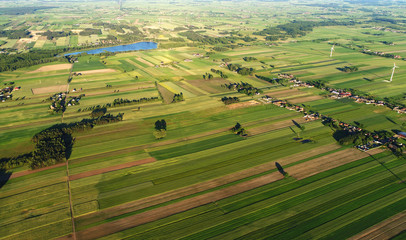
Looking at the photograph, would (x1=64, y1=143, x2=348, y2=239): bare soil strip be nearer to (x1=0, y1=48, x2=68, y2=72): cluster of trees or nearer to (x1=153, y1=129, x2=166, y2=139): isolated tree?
(x1=153, y1=129, x2=166, y2=139): isolated tree

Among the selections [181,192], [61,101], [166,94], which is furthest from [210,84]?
[181,192]

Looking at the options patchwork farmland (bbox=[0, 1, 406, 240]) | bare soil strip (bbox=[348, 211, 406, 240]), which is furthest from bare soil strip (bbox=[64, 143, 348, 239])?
bare soil strip (bbox=[348, 211, 406, 240])

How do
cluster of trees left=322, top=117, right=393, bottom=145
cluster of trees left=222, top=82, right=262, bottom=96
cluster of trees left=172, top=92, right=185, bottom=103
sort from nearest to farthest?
1. cluster of trees left=322, top=117, right=393, bottom=145
2. cluster of trees left=172, top=92, right=185, bottom=103
3. cluster of trees left=222, top=82, right=262, bottom=96

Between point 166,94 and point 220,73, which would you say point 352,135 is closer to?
point 166,94

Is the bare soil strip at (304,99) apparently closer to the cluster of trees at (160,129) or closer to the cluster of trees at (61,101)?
the cluster of trees at (160,129)

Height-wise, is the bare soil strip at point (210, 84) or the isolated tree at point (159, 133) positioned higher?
the isolated tree at point (159, 133)

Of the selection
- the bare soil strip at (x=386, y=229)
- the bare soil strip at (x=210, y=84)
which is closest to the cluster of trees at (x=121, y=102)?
the bare soil strip at (x=210, y=84)

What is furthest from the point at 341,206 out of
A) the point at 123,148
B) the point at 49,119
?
the point at 49,119
